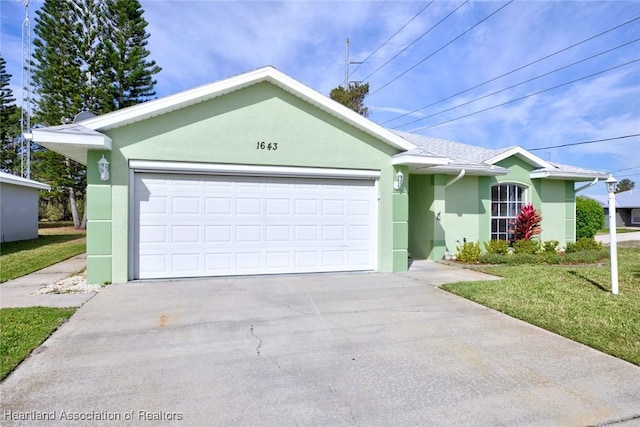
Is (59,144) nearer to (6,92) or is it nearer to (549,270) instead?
(549,270)

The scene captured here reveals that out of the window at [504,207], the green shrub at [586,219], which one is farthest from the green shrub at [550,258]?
the green shrub at [586,219]

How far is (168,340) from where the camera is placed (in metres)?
4.62

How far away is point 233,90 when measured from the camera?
8234 mm

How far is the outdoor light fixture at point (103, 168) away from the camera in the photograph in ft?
24.2

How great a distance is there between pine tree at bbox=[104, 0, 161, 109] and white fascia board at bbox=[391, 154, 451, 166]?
2166cm

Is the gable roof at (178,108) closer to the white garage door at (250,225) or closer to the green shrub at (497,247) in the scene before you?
the white garage door at (250,225)

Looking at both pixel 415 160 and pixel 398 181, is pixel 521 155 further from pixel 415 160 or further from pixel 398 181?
pixel 398 181

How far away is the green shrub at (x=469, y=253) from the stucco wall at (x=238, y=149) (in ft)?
9.64

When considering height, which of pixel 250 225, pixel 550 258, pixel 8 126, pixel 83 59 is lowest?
pixel 550 258

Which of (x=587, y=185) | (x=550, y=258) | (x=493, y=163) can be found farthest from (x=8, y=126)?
(x=587, y=185)

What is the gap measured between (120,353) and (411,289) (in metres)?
5.33

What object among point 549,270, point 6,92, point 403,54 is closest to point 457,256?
point 549,270

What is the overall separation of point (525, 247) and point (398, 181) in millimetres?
5921

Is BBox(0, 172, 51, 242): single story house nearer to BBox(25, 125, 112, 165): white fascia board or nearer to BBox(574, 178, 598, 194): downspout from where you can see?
BBox(25, 125, 112, 165): white fascia board
